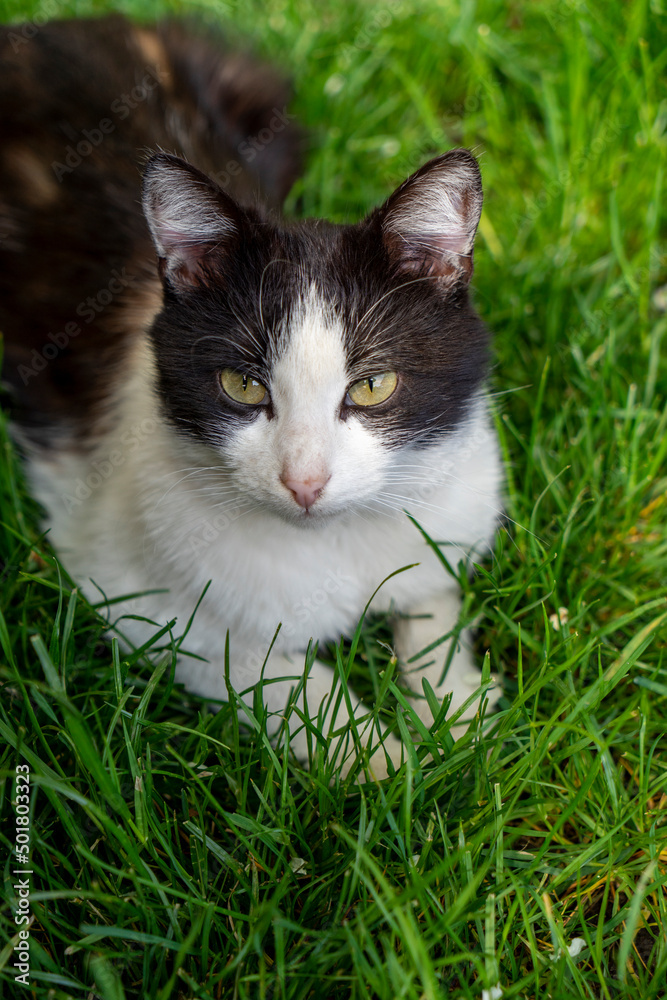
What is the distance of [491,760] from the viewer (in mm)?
1605

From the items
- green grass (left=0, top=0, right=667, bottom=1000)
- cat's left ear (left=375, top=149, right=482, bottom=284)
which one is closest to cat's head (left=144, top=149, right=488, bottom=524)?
cat's left ear (left=375, top=149, right=482, bottom=284)

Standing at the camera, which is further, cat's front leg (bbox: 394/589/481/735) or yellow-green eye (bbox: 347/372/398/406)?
cat's front leg (bbox: 394/589/481/735)

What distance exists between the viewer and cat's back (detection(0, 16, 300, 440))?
2.25 metres

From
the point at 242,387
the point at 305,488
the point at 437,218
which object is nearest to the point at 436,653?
the point at 305,488

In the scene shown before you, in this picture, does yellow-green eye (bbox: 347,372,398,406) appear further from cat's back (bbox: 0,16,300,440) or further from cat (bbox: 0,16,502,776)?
cat's back (bbox: 0,16,300,440)

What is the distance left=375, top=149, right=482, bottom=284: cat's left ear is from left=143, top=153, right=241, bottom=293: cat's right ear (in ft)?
1.07

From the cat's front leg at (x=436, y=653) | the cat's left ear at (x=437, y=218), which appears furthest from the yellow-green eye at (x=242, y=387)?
the cat's front leg at (x=436, y=653)

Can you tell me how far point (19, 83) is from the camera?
244cm

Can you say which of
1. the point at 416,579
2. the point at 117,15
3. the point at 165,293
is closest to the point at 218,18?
the point at 117,15

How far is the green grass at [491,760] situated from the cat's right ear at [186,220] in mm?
779

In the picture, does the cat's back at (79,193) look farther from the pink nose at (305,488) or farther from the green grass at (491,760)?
the pink nose at (305,488)

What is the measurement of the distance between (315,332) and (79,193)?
117cm

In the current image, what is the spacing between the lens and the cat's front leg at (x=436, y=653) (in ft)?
6.19

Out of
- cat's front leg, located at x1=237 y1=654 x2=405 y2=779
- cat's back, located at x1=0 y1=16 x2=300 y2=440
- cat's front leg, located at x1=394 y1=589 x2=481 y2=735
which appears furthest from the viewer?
cat's back, located at x1=0 y1=16 x2=300 y2=440
